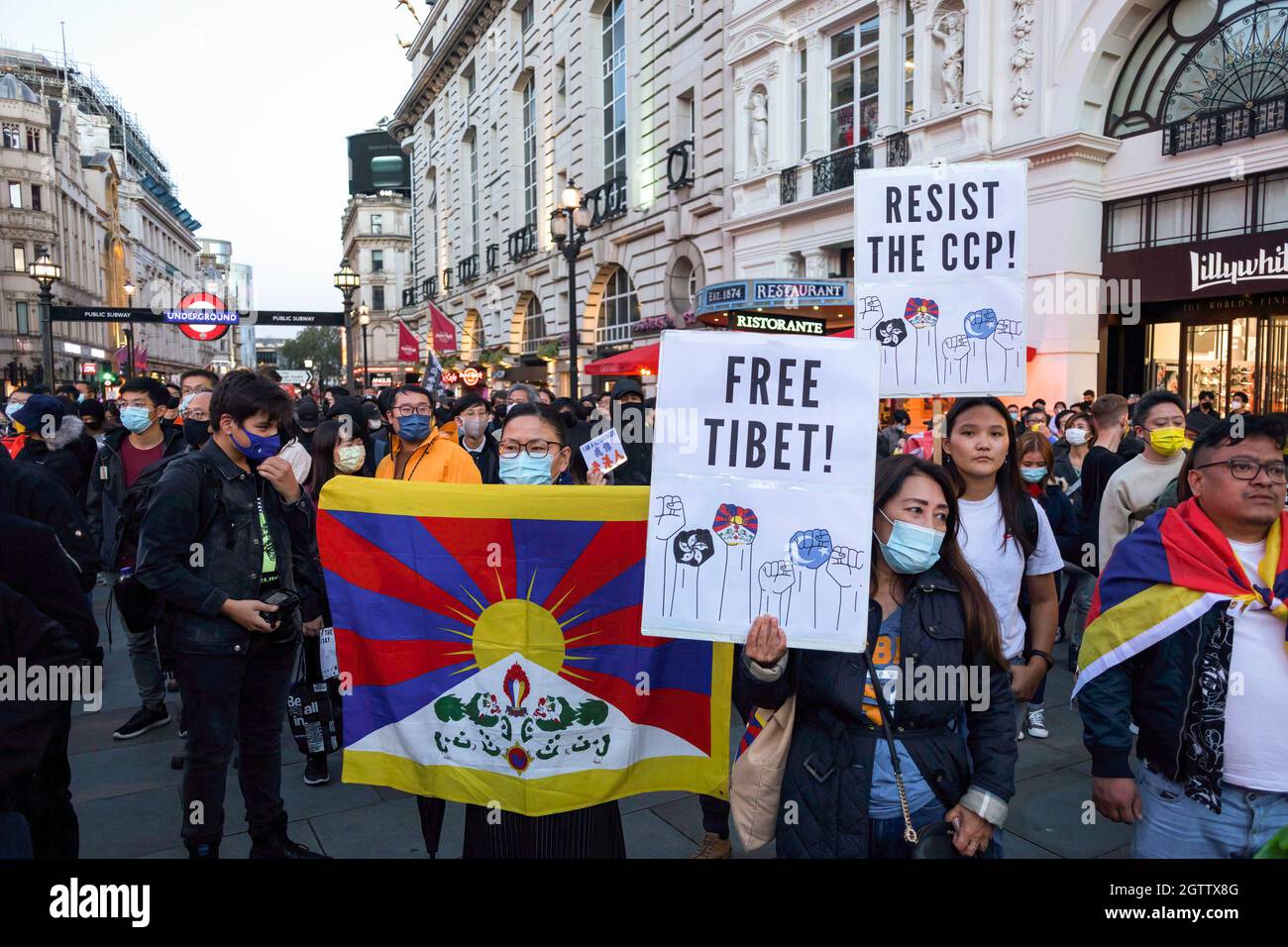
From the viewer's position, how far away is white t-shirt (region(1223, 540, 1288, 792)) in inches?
95.3

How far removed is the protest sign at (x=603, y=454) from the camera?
6.13 m

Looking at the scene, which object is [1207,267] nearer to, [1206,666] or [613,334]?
[1206,666]

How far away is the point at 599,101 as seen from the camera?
29922 millimetres

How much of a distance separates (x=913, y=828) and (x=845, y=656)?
0.54 meters

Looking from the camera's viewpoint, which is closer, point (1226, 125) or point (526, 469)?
point (526, 469)

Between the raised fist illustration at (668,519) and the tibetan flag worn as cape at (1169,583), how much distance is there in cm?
140

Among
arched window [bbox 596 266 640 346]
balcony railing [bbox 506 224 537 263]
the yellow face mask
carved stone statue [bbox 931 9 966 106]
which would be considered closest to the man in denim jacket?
the yellow face mask

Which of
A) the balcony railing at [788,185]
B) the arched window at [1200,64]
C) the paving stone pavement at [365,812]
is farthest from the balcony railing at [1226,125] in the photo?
the paving stone pavement at [365,812]

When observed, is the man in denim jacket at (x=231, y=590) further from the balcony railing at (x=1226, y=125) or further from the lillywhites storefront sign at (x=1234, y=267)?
the balcony railing at (x=1226, y=125)

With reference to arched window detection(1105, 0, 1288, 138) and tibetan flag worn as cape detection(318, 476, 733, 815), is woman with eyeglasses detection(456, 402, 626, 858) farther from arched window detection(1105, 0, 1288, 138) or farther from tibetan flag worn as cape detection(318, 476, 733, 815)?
arched window detection(1105, 0, 1288, 138)

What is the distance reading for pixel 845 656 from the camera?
8.32 ft

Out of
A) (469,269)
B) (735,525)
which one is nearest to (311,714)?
(735,525)

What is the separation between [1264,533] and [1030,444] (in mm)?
2854

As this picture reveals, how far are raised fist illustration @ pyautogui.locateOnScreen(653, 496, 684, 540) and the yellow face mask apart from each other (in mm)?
4063
